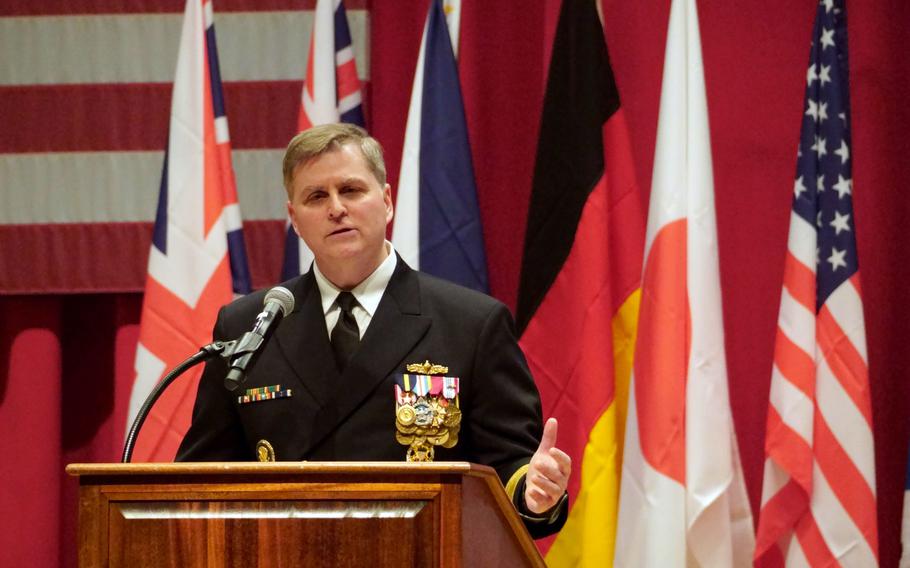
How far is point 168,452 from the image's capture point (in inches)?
144

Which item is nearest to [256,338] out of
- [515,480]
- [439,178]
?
[515,480]

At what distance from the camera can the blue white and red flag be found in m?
3.78

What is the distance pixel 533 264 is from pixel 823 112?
3.16ft

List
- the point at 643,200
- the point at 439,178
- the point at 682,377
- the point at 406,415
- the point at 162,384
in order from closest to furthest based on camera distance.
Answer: the point at 162,384 → the point at 406,415 → the point at 682,377 → the point at 439,178 → the point at 643,200

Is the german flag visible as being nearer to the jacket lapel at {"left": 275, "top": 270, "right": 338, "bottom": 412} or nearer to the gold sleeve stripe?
the jacket lapel at {"left": 275, "top": 270, "right": 338, "bottom": 412}

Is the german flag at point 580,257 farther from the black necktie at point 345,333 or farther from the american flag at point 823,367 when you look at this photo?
the black necktie at point 345,333

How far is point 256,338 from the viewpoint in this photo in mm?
1924

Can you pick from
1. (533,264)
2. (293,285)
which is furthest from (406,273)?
(533,264)

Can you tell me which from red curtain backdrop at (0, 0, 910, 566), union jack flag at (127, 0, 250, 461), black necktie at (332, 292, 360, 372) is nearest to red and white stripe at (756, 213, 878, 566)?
red curtain backdrop at (0, 0, 910, 566)

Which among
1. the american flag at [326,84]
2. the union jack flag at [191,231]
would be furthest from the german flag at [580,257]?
the union jack flag at [191,231]

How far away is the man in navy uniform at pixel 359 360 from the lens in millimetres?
2289

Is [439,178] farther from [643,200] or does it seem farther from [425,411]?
[425,411]

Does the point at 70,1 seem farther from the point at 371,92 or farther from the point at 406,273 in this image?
the point at 406,273

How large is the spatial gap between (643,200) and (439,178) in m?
0.74
